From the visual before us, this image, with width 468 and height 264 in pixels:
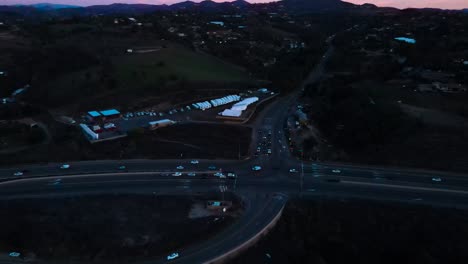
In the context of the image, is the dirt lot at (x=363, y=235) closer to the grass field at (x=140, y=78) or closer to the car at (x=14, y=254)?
the car at (x=14, y=254)

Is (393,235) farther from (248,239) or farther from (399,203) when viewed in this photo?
(248,239)

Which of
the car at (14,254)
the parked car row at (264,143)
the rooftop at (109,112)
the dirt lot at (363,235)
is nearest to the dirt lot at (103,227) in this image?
the car at (14,254)

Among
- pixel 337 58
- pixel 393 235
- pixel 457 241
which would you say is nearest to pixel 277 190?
pixel 393 235

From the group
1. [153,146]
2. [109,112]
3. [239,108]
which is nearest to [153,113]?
[109,112]

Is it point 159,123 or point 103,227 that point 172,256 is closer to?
point 103,227

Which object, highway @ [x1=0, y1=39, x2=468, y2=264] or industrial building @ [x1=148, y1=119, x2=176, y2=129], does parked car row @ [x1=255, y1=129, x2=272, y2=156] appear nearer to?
highway @ [x1=0, y1=39, x2=468, y2=264]

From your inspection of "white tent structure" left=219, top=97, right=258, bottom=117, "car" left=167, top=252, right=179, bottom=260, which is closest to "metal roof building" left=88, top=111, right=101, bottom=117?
"white tent structure" left=219, top=97, right=258, bottom=117
